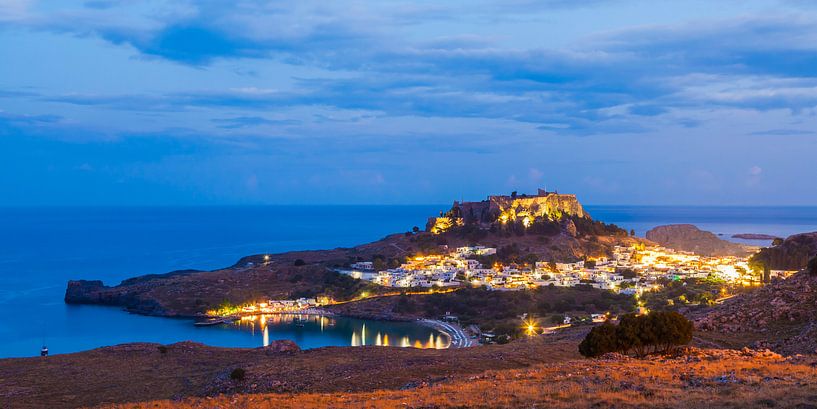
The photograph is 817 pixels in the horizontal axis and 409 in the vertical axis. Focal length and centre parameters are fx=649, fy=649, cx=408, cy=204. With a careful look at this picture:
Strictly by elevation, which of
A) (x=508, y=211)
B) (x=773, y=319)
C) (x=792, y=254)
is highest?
(x=508, y=211)

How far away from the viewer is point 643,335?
2300 centimetres

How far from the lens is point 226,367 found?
91.9 feet

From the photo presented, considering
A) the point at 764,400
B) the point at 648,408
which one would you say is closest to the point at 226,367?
the point at 648,408

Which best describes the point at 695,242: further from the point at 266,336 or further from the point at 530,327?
the point at 266,336

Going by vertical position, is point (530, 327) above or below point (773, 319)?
below

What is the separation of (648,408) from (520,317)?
4603 centimetres

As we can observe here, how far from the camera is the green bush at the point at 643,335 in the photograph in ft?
74.5

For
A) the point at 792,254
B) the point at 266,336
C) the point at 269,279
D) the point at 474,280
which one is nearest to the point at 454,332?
the point at 266,336

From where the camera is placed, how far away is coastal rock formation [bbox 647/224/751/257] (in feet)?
375

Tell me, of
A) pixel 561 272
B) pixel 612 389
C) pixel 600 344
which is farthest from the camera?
pixel 561 272

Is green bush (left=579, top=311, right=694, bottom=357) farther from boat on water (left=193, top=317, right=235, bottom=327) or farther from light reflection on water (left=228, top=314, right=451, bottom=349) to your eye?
boat on water (left=193, top=317, right=235, bottom=327)

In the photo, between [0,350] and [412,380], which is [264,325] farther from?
[412,380]

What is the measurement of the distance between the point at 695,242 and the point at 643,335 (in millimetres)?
116829

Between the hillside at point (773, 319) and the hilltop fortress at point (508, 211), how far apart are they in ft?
238
